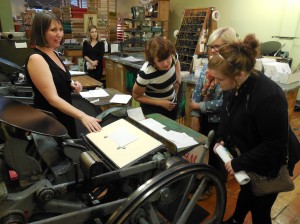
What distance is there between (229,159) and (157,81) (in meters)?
0.85

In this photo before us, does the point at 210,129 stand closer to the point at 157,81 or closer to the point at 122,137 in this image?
the point at 157,81

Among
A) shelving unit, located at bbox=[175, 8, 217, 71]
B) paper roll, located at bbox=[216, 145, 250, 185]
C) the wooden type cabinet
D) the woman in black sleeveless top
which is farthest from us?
the wooden type cabinet

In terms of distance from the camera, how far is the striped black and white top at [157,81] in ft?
5.89

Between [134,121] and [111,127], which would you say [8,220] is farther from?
[134,121]

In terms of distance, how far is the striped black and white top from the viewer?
5.89 ft

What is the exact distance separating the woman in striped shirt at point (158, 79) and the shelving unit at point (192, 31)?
1843 mm

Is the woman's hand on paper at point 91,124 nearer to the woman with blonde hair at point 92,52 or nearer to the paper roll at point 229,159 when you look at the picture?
the paper roll at point 229,159

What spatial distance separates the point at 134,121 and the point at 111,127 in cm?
23

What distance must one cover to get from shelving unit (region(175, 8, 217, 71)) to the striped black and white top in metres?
1.84

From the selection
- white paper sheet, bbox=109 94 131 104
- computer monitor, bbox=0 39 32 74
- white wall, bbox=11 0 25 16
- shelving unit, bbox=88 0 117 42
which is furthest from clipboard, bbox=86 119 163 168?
white wall, bbox=11 0 25 16

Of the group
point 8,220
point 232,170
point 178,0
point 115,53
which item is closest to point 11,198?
point 8,220

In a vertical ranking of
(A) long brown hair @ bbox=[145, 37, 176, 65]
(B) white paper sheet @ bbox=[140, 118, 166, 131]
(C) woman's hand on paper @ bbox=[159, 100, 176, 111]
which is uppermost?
(A) long brown hair @ bbox=[145, 37, 176, 65]

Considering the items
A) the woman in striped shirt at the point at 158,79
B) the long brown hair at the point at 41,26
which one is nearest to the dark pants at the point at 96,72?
the woman in striped shirt at the point at 158,79

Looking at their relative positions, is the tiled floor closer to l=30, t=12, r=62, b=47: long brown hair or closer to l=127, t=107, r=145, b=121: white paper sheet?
l=127, t=107, r=145, b=121: white paper sheet
